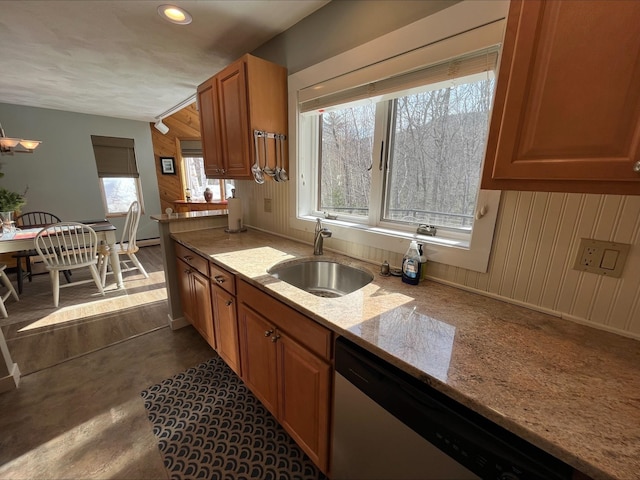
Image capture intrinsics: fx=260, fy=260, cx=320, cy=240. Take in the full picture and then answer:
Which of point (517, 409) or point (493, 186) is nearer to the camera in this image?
point (517, 409)

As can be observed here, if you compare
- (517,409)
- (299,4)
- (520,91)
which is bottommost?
(517,409)

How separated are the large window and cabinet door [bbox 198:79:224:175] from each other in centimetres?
356

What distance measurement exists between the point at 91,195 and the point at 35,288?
74.1 inches

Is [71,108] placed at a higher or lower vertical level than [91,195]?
higher

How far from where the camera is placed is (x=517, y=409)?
543 mm

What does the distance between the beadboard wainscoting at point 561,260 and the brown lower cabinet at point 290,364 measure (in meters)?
0.69

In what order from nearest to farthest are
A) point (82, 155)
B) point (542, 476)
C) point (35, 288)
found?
point (542, 476) → point (35, 288) → point (82, 155)

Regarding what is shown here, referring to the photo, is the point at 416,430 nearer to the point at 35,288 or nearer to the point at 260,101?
the point at 260,101

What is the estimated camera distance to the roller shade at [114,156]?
441cm

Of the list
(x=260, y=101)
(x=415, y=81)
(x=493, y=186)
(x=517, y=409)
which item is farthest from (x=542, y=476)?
(x=260, y=101)

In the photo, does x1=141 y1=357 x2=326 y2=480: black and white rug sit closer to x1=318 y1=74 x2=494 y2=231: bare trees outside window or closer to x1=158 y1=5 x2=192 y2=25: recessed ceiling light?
x1=318 y1=74 x2=494 y2=231: bare trees outside window

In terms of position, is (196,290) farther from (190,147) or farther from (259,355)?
(190,147)

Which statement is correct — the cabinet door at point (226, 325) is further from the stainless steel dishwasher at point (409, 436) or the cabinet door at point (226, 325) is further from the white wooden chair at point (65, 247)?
the white wooden chair at point (65, 247)

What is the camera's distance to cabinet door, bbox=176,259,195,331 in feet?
6.51
